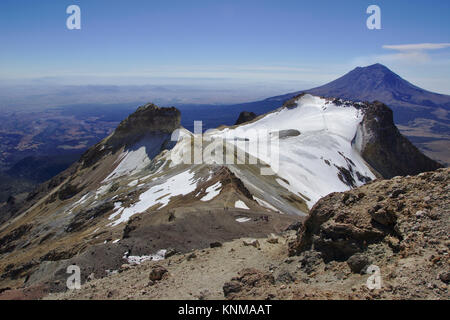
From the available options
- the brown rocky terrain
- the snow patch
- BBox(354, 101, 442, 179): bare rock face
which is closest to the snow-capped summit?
the snow patch

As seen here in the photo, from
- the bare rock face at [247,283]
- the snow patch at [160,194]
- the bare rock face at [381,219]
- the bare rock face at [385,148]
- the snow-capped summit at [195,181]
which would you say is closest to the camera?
the bare rock face at [381,219]

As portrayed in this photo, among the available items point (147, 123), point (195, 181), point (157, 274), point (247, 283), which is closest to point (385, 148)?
point (147, 123)

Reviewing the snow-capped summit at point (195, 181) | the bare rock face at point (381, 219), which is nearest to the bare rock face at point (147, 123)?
the snow-capped summit at point (195, 181)

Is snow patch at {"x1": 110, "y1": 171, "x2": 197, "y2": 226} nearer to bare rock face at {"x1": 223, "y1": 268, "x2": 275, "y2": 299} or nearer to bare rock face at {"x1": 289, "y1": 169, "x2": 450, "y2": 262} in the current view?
bare rock face at {"x1": 289, "y1": 169, "x2": 450, "y2": 262}

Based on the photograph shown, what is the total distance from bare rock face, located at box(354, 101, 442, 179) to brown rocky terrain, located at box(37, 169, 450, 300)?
72054 mm

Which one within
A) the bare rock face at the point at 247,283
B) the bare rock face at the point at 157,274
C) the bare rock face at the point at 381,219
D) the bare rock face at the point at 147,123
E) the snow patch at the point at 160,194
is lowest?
the snow patch at the point at 160,194

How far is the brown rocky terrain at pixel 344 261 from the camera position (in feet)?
23.8

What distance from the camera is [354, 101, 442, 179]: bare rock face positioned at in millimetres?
78188

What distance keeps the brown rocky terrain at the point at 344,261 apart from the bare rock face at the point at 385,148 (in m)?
72.1

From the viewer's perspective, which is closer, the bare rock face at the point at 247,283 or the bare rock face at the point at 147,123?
the bare rock face at the point at 247,283

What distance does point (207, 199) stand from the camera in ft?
88.8

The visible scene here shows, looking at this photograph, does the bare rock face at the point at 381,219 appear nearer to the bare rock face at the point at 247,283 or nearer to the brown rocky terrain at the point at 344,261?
the brown rocky terrain at the point at 344,261

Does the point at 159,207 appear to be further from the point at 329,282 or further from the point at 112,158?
the point at 112,158

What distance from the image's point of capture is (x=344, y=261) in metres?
9.16
